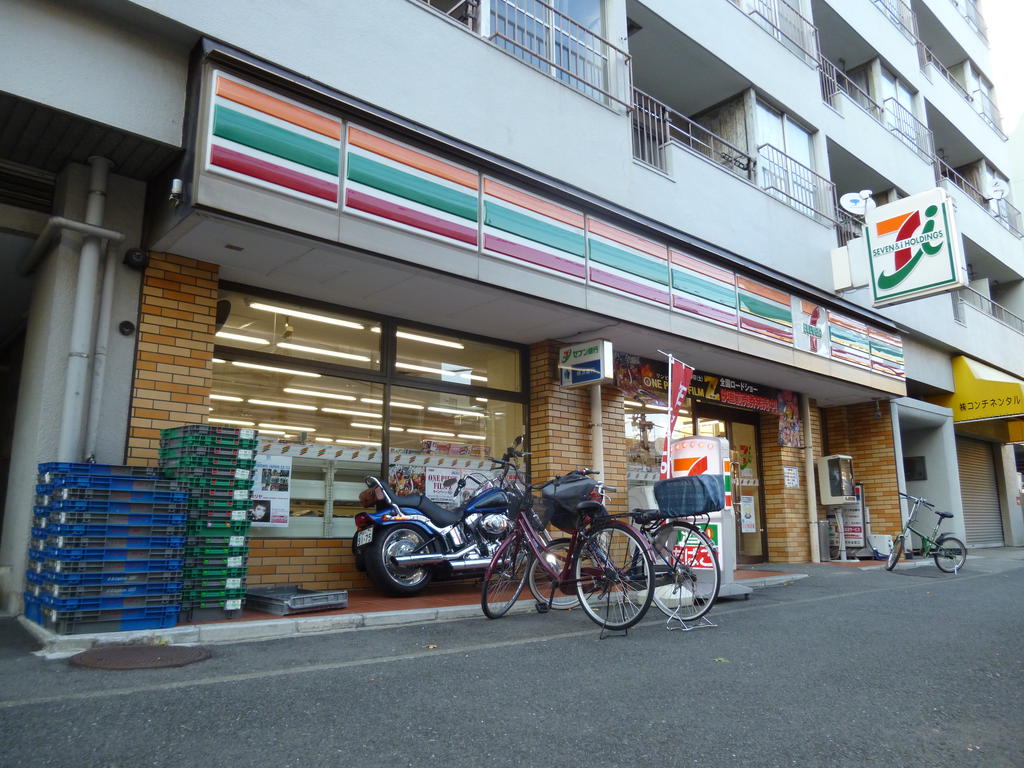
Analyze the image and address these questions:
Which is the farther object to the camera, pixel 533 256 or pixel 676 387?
pixel 676 387

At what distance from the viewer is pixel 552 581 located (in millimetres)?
6016

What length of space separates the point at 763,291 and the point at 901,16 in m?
11.9

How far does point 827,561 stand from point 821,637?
901 centimetres

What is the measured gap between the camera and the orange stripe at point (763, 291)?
37.0 feet

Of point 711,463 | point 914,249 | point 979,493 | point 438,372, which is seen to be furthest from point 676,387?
point 979,493

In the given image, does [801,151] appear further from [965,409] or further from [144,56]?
[144,56]

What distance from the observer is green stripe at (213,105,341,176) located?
5.91 m

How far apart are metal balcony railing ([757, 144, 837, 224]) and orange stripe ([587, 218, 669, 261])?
363 centimetres

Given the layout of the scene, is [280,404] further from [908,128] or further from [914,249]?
[908,128]

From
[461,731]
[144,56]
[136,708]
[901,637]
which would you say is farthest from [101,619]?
[901,637]

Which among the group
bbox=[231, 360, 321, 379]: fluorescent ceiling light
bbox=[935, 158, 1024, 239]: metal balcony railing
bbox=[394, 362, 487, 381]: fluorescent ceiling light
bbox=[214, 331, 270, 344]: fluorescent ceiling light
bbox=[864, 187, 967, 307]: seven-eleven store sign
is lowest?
bbox=[231, 360, 321, 379]: fluorescent ceiling light

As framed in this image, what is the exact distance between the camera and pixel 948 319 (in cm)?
1692

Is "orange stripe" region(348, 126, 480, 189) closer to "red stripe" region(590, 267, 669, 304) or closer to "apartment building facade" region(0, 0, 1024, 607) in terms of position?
"apartment building facade" region(0, 0, 1024, 607)

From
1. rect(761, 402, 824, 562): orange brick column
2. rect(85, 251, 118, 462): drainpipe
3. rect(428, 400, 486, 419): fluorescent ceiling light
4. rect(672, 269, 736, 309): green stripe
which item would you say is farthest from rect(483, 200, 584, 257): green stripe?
rect(761, 402, 824, 562): orange brick column
